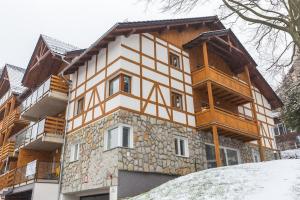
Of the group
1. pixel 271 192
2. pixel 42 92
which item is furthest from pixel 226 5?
pixel 42 92

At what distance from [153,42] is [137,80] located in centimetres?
346

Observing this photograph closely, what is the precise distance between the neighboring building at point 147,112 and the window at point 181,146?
2.3 inches

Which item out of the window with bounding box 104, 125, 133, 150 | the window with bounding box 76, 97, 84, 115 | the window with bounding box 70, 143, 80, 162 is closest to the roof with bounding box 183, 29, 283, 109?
the window with bounding box 76, 97, 84, 115

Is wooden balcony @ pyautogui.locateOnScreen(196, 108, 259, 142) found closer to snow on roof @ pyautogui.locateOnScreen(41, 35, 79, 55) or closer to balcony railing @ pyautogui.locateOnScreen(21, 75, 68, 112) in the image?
balcony railing @ pyautogui.locateOnScreen(21, 75, 68, 112)

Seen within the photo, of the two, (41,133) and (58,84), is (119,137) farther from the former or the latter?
(58,84)

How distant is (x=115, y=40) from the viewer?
18.3m

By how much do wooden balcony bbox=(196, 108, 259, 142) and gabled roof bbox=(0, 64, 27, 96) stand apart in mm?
19327


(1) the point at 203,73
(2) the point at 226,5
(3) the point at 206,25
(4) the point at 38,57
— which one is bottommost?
(1) the point at 203,73

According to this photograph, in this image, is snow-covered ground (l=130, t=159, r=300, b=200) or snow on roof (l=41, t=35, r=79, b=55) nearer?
snow-covered ground (l=130, t=159, r=300, b=200)

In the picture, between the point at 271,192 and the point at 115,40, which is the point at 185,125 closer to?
the point at 115,40

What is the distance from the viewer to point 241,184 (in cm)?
1078

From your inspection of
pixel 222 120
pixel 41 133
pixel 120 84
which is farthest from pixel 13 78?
pixel 222 120

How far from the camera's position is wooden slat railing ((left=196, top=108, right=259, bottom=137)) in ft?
62.2

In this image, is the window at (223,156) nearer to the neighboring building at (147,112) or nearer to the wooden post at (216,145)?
the neighboring building at (147,112)
